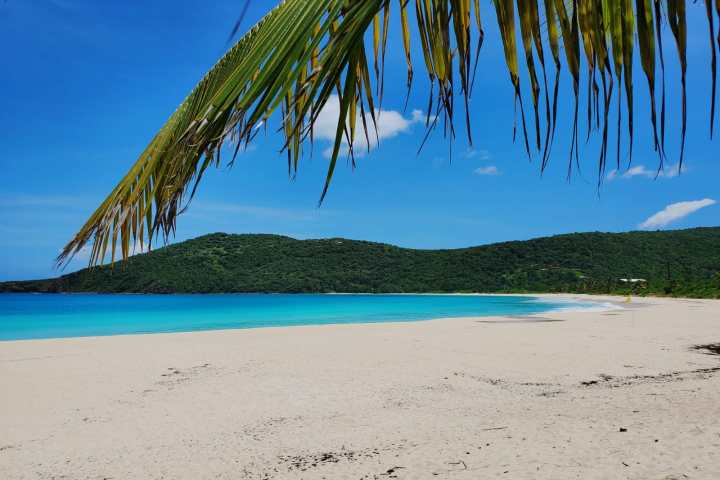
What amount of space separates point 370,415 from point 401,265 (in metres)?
73.5

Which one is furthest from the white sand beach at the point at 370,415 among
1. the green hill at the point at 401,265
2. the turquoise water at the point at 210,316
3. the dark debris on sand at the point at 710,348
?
the green hill at the point at 401,265

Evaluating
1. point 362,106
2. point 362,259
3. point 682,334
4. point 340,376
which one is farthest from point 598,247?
point 362,106

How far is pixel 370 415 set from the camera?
4.80m

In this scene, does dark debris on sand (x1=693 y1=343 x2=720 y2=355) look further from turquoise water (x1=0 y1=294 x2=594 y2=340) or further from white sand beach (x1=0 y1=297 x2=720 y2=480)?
turquoise water (x1=0 y1=294 x2=594 y2=340)

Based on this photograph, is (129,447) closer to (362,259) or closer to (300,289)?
(300,289)

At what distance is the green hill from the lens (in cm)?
5819

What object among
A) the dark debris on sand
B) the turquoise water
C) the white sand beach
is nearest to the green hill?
the turquoise water

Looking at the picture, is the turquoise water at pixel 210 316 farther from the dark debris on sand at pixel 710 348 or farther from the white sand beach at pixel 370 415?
the dark debris on sand at pixel 710 348

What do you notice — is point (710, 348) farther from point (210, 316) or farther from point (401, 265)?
point (401, 265)

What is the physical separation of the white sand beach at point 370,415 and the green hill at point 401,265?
4389 cm

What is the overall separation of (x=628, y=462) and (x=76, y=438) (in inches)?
168

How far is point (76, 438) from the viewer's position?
4.39 metres

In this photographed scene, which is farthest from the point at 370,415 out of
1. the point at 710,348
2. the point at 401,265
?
the point at 401,265

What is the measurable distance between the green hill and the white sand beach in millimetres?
43894
